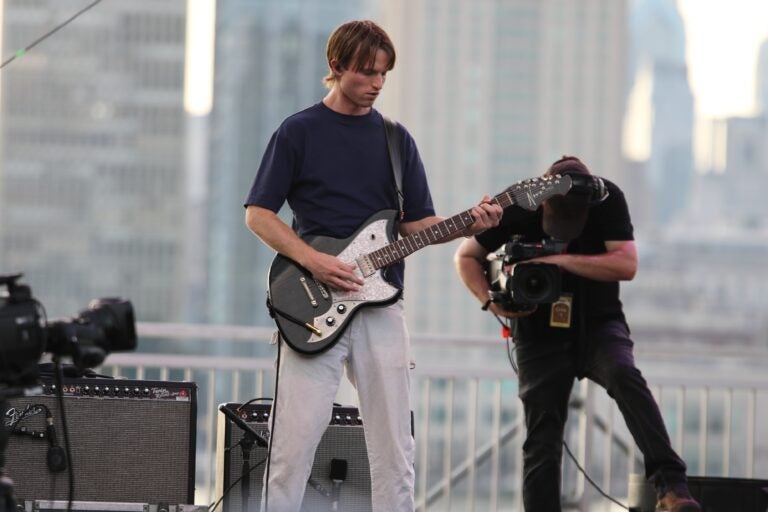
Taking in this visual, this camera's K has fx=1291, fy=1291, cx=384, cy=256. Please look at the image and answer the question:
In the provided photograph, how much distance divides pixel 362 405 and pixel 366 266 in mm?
402

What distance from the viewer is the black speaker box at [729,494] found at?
4.42 metres

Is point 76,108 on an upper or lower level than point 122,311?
upper

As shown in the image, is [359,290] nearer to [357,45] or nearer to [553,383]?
[357,45]

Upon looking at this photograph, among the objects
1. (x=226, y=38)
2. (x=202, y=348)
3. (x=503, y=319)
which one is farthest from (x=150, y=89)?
(x=503, y=319)

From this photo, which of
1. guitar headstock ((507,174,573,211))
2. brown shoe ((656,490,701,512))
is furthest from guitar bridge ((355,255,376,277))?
brown shoe ((656,490,701,512))

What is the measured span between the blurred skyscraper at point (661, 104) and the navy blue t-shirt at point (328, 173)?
422ft

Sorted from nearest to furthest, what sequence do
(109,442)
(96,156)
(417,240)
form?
(417,240) < (109,442) < (96,156)

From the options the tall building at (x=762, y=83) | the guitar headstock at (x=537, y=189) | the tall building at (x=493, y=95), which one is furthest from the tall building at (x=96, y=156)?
the guitar headstock at (x=537, y=189)

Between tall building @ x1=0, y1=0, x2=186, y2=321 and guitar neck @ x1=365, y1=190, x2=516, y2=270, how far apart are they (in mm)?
112891

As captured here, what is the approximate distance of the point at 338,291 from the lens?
374 cm

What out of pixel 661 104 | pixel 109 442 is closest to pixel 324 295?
pixel 109 442

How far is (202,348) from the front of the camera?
101m

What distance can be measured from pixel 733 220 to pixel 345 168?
137 metres

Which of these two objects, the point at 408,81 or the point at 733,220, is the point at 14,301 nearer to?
the point at 408,81
